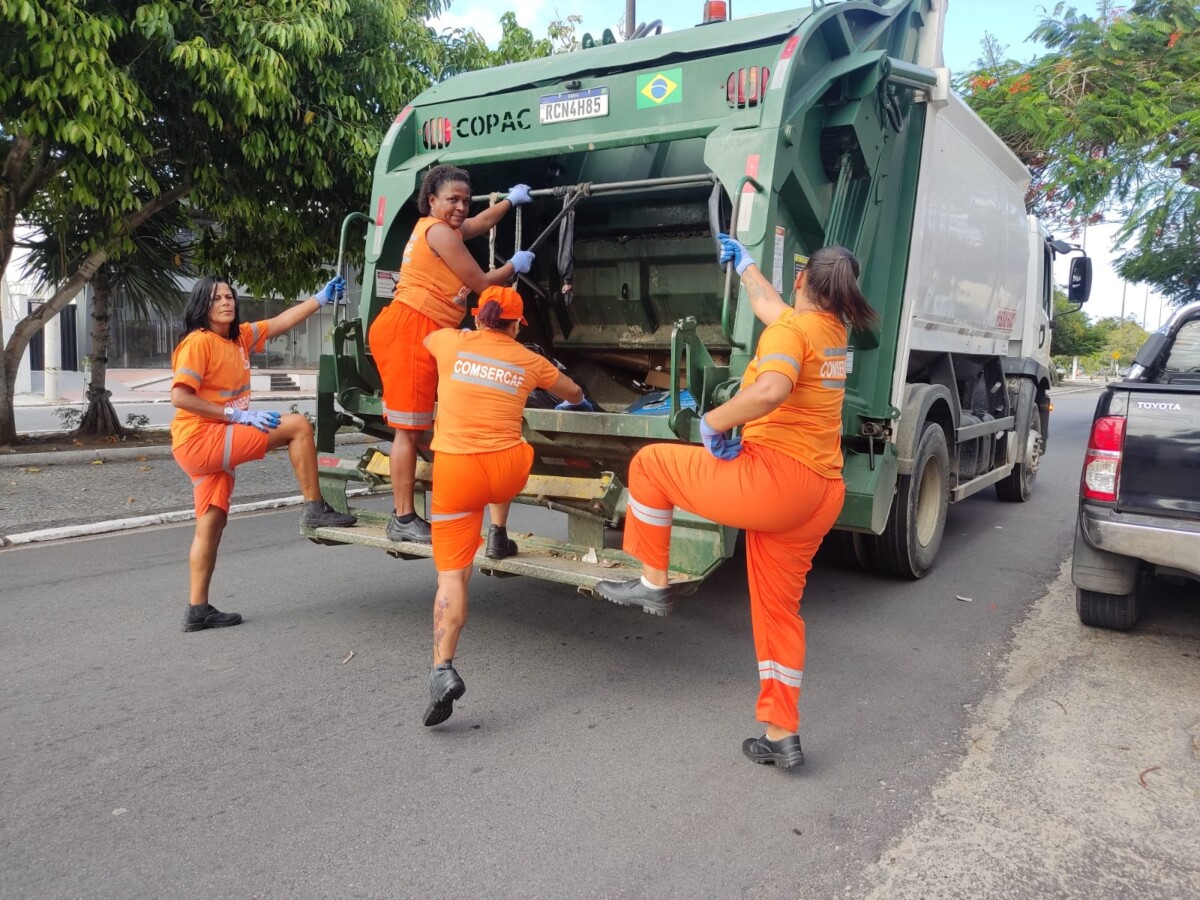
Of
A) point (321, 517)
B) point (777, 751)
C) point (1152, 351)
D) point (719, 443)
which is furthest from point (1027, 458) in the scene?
point (321, 517)

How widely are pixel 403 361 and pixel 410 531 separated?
795 millimetres

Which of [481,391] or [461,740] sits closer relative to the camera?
[461,740]

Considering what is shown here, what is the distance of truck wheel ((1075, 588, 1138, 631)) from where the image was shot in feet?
14.4

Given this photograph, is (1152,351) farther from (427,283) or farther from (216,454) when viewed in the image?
(216,454)

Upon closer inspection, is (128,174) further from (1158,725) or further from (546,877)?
(1158,725)

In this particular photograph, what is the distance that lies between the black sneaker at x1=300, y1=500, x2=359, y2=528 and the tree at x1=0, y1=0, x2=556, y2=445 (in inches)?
173

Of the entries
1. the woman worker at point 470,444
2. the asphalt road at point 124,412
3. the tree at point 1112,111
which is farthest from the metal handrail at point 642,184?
the asphalt road at point 124,412

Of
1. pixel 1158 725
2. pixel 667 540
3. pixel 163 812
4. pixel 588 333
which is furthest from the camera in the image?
pixel 588 333

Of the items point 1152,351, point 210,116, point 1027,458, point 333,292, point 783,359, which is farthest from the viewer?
point 1027,458

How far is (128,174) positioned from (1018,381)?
7847 mm

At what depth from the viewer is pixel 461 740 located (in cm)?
324

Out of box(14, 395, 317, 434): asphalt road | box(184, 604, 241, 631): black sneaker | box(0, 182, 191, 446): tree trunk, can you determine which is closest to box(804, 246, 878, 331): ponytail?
box(184, 604, 241, 631): black sneaker

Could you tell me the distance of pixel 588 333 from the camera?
5832 mm

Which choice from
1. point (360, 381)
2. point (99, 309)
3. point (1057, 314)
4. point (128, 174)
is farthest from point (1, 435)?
point (1057, 314)
